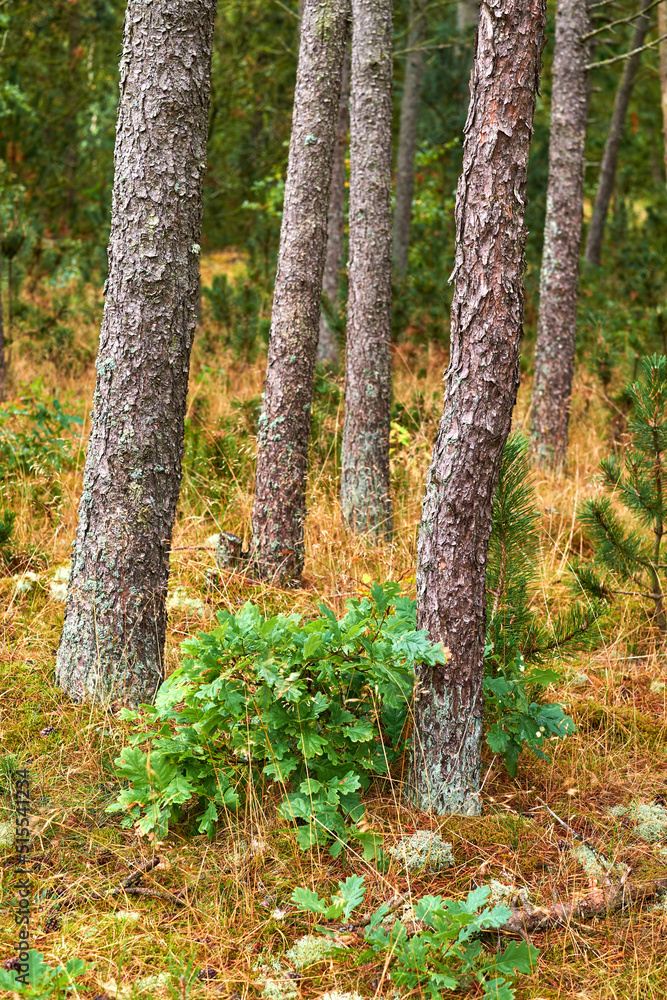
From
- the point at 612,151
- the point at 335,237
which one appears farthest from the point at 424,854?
the point at 612,151

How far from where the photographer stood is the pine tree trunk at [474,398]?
7.75 ft

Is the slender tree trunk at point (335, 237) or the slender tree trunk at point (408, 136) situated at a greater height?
the slender tree trunk at point (408, 136)

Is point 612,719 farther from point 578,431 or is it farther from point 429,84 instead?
point 429,84

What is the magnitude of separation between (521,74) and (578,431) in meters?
4.96

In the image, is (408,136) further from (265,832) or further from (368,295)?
(265,832)

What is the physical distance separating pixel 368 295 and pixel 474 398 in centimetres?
259

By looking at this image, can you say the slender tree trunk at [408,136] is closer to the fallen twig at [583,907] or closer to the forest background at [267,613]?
the forest background at [267,613]

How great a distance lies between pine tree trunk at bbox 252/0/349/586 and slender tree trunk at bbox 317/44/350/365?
3.41 meters

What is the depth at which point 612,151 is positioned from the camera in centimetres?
1196

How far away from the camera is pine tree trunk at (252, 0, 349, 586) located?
4238 mm

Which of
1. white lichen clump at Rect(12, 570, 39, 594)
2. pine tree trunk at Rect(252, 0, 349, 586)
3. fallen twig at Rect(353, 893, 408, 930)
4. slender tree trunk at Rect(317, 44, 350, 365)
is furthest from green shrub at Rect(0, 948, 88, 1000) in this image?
slender tree trunk at Rect(317, 44, 350, 365)

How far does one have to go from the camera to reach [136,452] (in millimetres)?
3014

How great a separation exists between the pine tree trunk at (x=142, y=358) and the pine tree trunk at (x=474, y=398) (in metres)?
1.11

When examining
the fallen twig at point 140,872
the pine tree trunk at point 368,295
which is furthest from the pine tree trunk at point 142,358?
the pine tree trunk at point 368,295
